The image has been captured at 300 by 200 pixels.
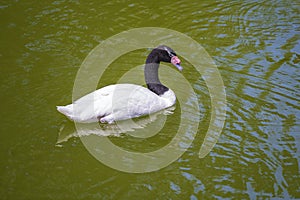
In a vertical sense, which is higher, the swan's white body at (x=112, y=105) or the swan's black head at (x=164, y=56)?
the swan's black head at (x=164, y=56)

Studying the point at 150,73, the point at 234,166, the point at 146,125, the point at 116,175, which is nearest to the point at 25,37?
the point at 150,73

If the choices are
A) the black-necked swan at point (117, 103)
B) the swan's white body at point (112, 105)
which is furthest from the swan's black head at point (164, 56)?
the swan's white body at point (112, 105)

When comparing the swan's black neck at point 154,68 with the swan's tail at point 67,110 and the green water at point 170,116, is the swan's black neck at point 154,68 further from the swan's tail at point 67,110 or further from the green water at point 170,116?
the swan's tail at point 67,110

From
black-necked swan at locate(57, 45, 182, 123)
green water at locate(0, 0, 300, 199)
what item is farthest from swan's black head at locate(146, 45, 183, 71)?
green water at locate(0, 0, 300, 199)

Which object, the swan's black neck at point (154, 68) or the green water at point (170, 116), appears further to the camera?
the swan's black neck at point (154, 68)

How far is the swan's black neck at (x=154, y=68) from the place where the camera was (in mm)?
6824

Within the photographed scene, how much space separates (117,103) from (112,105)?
73 mm

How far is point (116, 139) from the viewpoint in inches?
221

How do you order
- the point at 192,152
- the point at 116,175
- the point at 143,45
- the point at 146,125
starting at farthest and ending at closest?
the point at 143,45
the point at 146,125
the point at 192,152
the point at 116,175

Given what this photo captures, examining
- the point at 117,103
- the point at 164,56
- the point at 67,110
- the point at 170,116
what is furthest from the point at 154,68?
the point at 67,110

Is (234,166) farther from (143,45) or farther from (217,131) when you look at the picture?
(143,45)

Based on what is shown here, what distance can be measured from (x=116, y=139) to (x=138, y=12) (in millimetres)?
4190

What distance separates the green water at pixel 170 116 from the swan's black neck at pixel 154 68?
1.62ft

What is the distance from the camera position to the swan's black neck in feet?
22.4
